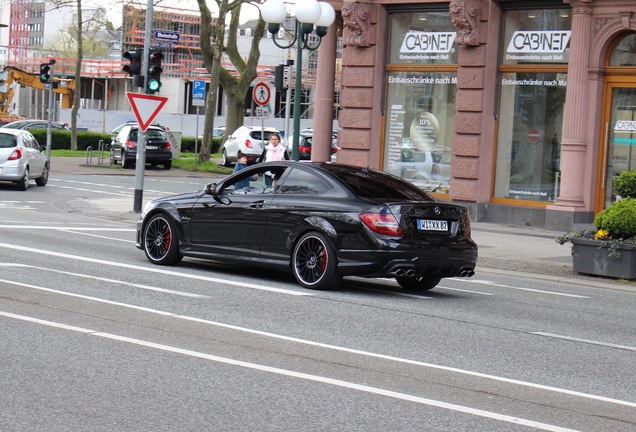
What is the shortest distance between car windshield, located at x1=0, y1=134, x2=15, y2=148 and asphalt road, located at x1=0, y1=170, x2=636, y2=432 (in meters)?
16.1

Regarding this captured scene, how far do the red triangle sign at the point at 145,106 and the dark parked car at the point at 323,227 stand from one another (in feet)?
31.9

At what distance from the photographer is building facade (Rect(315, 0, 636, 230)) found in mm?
22594

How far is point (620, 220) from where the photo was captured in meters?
16.3

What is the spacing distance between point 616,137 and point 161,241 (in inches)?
440

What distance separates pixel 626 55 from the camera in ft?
73.9

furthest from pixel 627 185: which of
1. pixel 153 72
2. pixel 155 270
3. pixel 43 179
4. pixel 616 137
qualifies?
pixel 43 179

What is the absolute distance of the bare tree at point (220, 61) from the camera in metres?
46.8

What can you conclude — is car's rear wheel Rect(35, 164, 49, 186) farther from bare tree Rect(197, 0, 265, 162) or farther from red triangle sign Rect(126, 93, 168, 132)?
bare tree Rect(197, 0, 265, 162)

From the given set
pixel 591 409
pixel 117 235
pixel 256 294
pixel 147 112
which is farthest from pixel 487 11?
pixel 591 409

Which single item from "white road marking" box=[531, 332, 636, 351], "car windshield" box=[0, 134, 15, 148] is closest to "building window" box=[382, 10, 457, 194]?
"car windshield" box=[0, 134, 15, 148]

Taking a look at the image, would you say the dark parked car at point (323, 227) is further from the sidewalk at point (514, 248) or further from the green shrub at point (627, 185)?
the green shrub at point (627, 185)

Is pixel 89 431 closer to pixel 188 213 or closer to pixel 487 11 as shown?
pixel 188 213

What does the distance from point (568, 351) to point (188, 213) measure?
6.08 m

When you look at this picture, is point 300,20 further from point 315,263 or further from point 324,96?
point 315,263
